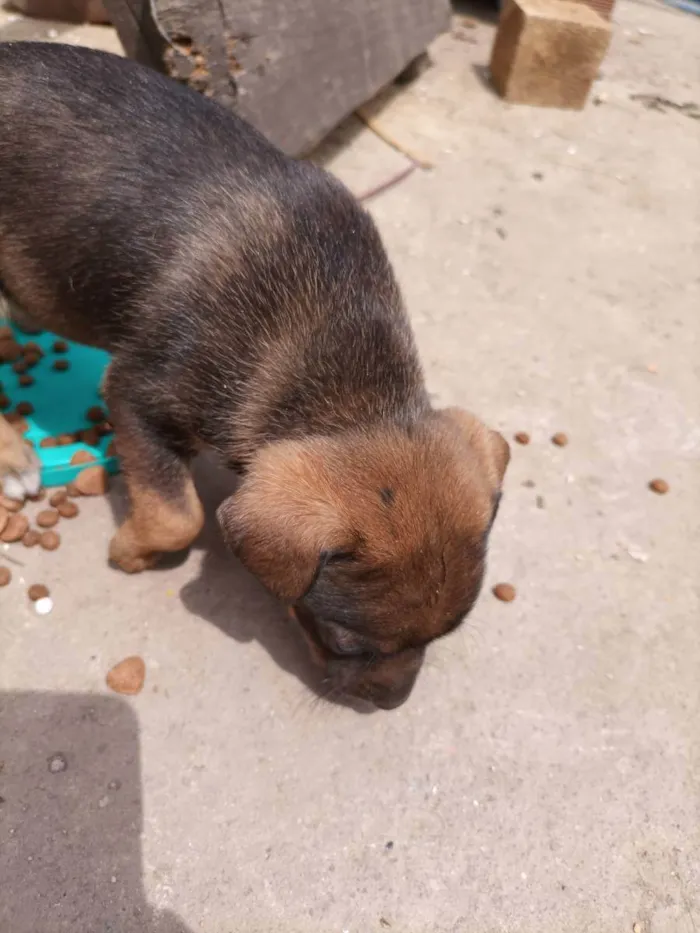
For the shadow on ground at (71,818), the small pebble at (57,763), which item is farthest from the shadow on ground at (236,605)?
the small pebble at (57,763)

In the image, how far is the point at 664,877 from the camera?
107 inches

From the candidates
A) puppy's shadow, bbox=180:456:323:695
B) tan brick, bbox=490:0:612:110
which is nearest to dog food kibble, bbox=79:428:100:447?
puppy's shadow, bbox=180:456:323:695

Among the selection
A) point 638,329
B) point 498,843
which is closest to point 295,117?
point 638,329

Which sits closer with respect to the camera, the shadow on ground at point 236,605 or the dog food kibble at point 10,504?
the shadow on ground at point 236,605

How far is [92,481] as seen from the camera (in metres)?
3.39

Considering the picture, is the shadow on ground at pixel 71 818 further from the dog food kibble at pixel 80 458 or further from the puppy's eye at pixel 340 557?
the puppy's eye at pixel 340 557

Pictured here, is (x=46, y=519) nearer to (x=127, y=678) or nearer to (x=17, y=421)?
(x=17, y=421)

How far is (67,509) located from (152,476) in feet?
2.44

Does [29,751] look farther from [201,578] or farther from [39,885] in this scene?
[201,578]

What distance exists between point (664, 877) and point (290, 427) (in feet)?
7.03

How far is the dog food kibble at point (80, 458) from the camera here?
3.40m

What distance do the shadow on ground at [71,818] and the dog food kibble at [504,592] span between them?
5.33 ft

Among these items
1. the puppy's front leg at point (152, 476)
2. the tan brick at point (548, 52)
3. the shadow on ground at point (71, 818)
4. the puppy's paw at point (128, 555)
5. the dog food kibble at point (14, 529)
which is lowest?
the shadow on ground at point (71, 818)

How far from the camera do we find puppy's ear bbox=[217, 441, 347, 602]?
2.01 m
